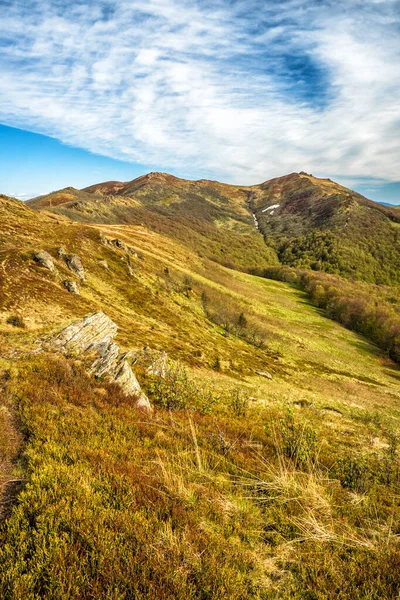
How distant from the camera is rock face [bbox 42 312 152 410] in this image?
14.5m

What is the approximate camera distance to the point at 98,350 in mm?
18328

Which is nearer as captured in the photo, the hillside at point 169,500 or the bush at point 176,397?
the hillside at point 169,500

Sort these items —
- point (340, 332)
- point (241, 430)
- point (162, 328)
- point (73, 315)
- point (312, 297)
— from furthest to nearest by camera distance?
point (312, 297) < point (340, 332) < point (162, 328) < point (73, 315) < point (241, 430)

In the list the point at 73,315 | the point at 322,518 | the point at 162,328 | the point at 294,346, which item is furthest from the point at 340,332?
the point at 322,518

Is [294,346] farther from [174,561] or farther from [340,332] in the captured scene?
[174,561]

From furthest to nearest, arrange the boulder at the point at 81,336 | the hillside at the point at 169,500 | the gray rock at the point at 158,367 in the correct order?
1. the gray rock at the point at 158,367
2. the boulder at the point at 81,336
3. the hillside at the point at 169,500

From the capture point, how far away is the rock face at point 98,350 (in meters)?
14.5

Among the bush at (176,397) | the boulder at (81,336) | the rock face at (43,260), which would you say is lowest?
the bush at (176,397)

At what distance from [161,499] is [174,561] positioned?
1.65 metres

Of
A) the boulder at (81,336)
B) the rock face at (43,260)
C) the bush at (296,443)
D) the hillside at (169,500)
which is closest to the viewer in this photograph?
the hillside at (169,500)

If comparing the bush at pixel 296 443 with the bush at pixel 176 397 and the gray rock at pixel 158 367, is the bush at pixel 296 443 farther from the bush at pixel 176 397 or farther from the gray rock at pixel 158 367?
the gray rock at pixel 158 367

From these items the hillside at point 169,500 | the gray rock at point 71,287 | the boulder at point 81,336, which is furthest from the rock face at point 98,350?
the gray rock at point 71,287

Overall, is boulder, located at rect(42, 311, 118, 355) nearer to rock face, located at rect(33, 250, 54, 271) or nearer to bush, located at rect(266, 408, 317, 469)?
bush, located at rect(266, 408, 317, 469)

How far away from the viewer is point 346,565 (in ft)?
16.9
